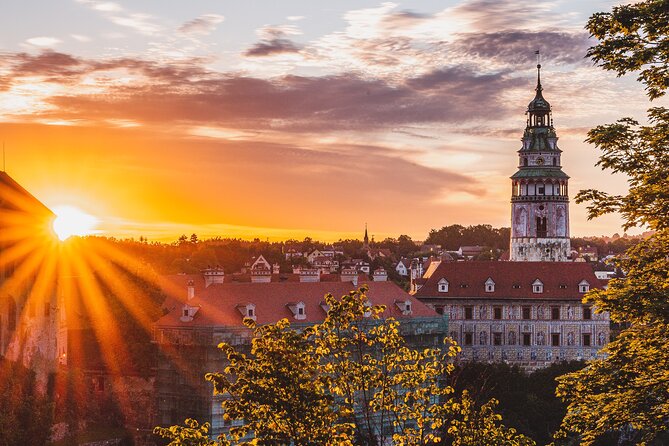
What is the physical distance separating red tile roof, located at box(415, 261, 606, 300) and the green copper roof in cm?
2055

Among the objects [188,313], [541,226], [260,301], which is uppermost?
[541,226]

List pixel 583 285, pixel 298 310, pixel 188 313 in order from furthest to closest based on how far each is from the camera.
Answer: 1. pixel 583 285
2. pixel 298 310
3. pixel 188 313

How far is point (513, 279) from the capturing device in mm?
86625

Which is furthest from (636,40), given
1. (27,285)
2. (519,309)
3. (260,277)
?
(519,309)

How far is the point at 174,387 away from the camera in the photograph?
56.2 metres

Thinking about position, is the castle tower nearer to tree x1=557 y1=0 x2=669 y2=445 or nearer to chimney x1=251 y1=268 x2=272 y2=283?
chimney x1=251 y1=268 x2=272 y2=283

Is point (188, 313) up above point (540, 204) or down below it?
below

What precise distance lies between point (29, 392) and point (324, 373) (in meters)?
34.3

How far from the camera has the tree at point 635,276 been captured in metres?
18.9

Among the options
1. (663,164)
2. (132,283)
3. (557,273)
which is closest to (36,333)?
(132,283)

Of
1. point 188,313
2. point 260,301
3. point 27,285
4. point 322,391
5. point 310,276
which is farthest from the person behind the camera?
point 310,276

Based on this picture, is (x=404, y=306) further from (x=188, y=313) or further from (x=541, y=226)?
(x=541, y=226)

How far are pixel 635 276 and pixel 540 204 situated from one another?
289 feet

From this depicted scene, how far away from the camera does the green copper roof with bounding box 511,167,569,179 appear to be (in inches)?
4178
